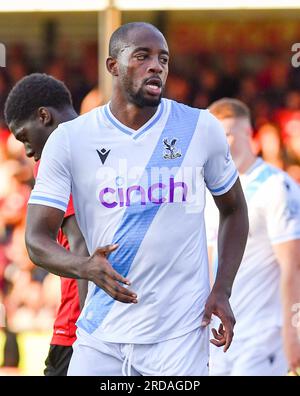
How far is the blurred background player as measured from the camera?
5414 mm

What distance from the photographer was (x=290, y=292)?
678 centimetres

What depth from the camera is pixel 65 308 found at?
543 cm

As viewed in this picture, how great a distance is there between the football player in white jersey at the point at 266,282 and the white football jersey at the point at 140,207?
206 cm

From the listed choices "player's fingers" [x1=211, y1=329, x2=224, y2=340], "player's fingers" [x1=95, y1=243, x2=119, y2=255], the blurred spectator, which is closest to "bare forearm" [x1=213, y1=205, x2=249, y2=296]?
"player's fingers" [x1=211, y1=329, x2=224, y2=340]

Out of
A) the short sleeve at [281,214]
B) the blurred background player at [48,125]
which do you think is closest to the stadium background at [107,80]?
the short sleeve at [281,214]

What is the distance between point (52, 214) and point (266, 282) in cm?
252

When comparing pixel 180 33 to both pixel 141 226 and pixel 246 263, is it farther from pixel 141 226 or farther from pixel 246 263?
pixel 141 226

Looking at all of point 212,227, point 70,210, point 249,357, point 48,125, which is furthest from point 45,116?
point 249,357

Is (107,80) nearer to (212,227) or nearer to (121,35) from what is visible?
(212,227)

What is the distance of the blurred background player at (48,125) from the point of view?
17.8ft

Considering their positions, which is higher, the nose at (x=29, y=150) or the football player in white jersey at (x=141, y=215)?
the nose at (x=29, y=150)

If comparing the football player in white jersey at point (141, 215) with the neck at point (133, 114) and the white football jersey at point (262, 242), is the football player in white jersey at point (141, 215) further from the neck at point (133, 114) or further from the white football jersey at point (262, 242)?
the white football jersey at point (262, 242)

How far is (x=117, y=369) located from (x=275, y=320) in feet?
7.98
